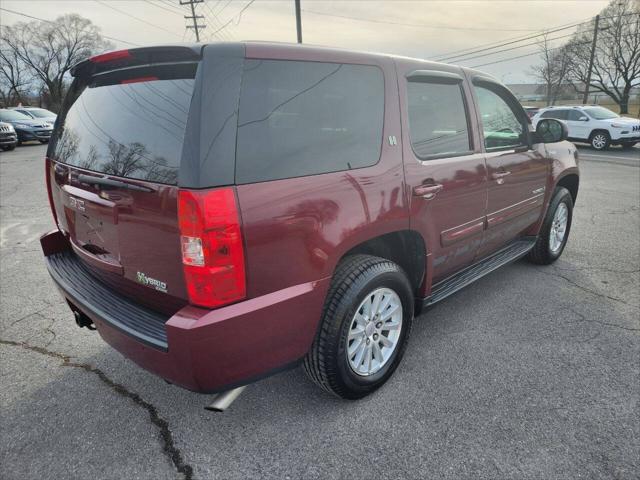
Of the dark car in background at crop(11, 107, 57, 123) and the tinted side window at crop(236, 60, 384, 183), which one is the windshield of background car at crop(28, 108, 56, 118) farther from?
the tinted side window at crop(236, 60, 384, 183)

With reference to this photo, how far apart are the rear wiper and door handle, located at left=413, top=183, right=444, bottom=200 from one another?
4.79 feet

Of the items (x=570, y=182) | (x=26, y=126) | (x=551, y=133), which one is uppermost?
(x=26, y=126)

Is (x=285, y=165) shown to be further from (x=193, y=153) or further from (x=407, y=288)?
(x=407, y=288)

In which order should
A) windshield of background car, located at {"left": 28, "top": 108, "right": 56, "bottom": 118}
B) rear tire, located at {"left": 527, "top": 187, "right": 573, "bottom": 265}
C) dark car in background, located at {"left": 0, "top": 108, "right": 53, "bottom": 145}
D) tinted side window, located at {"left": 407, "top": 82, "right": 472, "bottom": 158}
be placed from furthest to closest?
windshield of background car, located at {"left": 28, "top": 108, "right": 56, "bottom": 118}, dark car in background, located at {"left": 0, "top": 108, "right": 53, "bottom": 145}, rear tire, located at {"left": 527, "top": 187, "right": 573, "bottom": 265}, tinted side window, located at {"left": 407, "top": 82, "right": 472, "bottom": 158}

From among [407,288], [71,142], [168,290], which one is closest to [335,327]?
[407,288]

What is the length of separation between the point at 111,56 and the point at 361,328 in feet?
6.21

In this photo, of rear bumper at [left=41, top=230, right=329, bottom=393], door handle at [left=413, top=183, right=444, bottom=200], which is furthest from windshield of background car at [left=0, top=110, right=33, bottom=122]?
door handle at [left=413, top=183, right=444, bottom=200]

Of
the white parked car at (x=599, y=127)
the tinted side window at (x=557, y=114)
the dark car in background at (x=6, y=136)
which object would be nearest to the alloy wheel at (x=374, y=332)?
the white parked car at (x=599, y=127)

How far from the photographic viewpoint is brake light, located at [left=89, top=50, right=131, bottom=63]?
206 centimetres

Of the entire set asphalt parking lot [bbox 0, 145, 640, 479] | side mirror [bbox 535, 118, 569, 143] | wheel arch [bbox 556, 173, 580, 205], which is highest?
side mirror [bbox 535, 118, 569, 143]

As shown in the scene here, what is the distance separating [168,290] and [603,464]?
2.17 meters

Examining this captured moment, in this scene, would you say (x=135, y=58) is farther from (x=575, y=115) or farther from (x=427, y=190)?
(x=575, y=115)

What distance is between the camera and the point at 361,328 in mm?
2395

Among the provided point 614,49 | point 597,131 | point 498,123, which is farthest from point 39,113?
point 614,49
